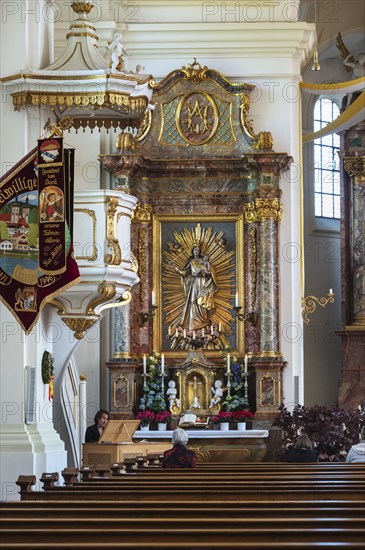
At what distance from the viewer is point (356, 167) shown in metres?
22.2

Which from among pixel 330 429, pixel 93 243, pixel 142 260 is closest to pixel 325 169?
pixel 142 260

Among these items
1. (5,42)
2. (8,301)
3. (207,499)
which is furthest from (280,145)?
(207,499)

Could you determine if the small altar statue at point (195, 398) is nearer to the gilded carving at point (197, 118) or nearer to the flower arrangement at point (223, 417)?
the flower arrangement at point (223, 417)

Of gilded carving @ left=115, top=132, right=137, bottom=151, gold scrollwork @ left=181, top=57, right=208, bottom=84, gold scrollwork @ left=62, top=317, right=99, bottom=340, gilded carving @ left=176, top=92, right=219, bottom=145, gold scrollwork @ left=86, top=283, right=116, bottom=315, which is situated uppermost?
gold scrollwork @ left=181, top=57, right=208, bottom=84

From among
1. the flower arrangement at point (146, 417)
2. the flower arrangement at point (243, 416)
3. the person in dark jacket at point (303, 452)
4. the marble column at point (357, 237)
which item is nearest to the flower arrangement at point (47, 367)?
the person in dark jacket at point (303, 452)

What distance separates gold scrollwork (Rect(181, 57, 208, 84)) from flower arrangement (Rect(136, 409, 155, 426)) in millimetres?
4943

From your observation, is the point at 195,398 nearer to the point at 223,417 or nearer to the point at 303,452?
the point at 223,417

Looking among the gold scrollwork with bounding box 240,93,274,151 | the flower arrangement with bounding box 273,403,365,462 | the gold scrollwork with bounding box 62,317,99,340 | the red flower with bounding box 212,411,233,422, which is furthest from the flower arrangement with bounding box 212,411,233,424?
the gold scrollwork with bounding box 62,317,99,340

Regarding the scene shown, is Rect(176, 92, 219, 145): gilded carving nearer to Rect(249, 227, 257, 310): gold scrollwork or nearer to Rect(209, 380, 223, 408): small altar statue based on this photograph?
Rect(249, 227, 257, 310): gold scrollwork

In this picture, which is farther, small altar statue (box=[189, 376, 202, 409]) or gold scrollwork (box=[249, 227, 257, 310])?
gold scrollwork (box=[249, 227, 257, 310])

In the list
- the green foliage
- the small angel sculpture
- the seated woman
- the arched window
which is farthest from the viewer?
the arched window

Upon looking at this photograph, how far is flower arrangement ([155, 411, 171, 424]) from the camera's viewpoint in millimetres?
18641

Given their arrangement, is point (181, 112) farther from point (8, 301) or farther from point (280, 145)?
point (8, 301)

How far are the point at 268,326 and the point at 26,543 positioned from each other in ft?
43.7
